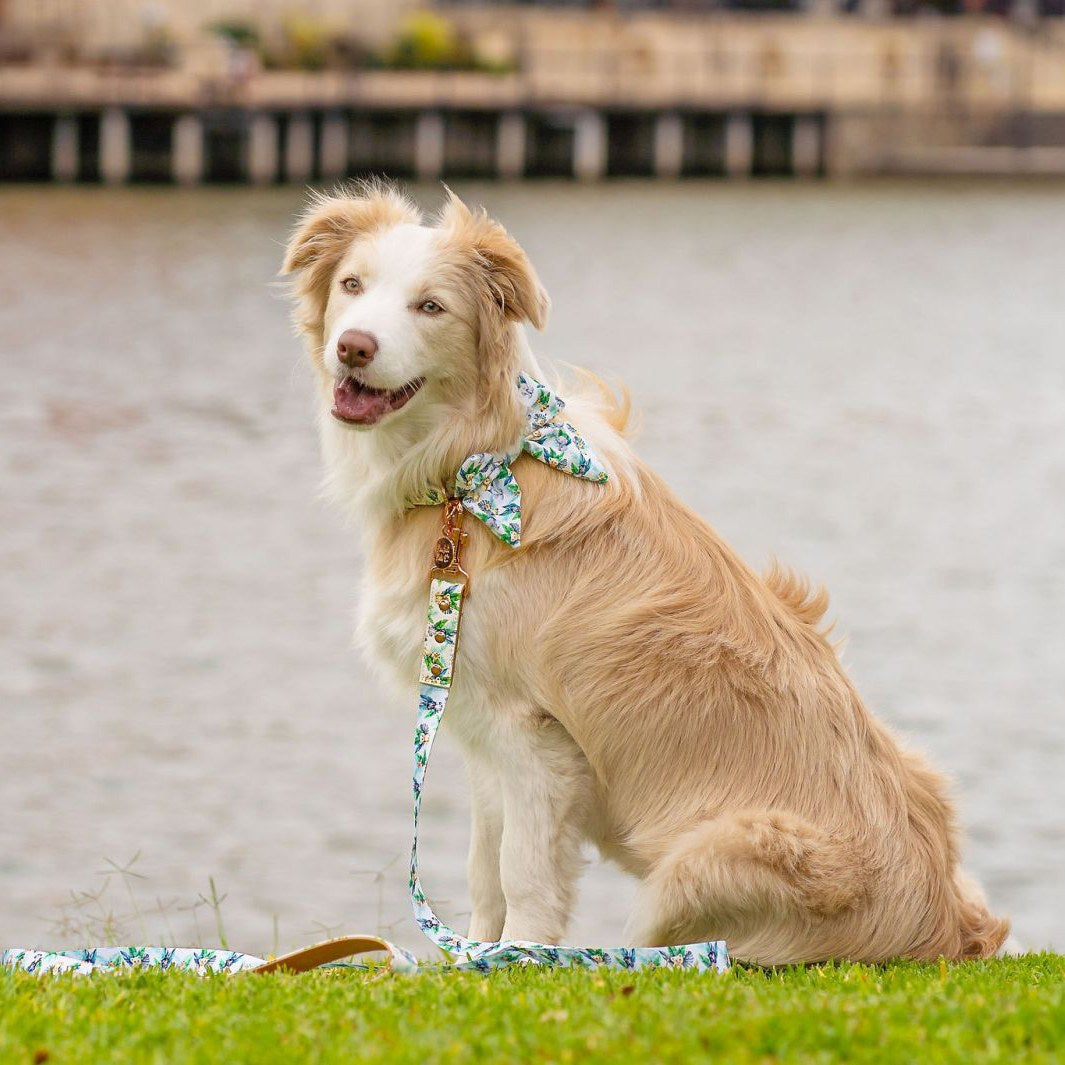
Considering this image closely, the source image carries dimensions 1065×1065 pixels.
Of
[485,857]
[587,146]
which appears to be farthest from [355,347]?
[587,146]

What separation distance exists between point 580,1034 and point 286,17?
81.7m

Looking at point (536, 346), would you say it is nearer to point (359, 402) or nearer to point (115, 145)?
point (359, 402)

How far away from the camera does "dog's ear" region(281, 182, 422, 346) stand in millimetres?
5305

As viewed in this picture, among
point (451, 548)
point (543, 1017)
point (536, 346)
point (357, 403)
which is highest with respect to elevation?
point (357, 403)

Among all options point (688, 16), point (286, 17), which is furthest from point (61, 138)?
point (688, 16)

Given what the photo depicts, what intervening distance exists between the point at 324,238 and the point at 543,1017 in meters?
2.48

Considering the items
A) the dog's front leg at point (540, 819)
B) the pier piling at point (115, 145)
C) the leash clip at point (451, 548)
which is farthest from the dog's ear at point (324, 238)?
the pier piling at point (115, 145)

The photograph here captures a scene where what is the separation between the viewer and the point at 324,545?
21.2 meters

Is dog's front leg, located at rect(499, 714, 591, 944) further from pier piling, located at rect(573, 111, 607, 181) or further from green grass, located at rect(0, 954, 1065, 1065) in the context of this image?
pier piling, located at rect(573, 111, 607, 181)

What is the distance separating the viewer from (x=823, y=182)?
74.9 m

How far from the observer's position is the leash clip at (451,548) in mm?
5105

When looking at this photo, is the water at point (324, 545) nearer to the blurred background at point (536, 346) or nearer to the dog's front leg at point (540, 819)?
the blurred background at point (536, 346)

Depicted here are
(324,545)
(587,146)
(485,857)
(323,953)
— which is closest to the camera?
(323,953)

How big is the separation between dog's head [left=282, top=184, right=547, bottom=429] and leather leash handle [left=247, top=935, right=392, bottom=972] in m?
1.49
